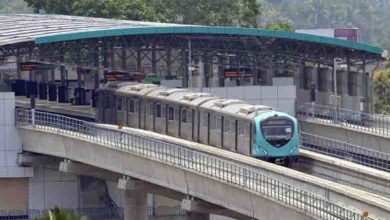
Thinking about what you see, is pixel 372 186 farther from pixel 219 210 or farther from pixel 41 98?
pixel 41 98

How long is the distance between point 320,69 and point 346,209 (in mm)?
52694

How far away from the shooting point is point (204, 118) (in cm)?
7012

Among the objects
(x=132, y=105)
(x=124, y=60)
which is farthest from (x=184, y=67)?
(x=132, y=105)

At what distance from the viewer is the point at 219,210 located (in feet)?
202

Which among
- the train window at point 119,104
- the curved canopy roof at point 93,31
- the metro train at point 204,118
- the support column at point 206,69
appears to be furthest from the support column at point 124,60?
the train window at point 119,104

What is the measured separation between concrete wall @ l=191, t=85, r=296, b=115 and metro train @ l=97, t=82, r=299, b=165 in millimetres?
5423

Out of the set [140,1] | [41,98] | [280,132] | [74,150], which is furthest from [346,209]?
[140,1]

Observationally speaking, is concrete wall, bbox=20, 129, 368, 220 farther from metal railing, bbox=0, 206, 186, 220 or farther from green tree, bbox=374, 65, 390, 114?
green tree, bbox=374, 65, 390, 114

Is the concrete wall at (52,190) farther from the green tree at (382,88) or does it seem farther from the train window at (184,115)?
the green tree at (382,88)

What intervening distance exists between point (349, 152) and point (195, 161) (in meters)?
14.2

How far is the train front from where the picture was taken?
64.2m

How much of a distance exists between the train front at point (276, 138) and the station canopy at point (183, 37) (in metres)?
20.4

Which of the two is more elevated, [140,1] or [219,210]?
[140,1]

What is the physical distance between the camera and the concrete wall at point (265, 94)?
8394 cm
